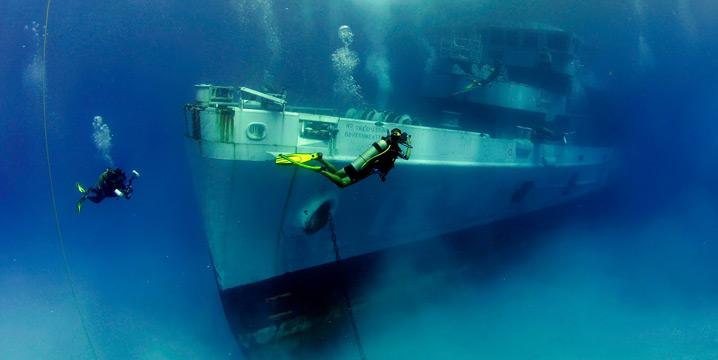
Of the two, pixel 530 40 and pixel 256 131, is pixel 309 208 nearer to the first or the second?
pixel 256 131

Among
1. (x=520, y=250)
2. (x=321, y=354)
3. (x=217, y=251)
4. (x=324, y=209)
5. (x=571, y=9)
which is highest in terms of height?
(x=571, y=9)

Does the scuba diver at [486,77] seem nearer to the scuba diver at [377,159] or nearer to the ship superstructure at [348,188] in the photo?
the ship superstructure at [348,188]

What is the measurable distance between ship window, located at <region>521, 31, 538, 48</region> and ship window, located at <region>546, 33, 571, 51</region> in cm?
38

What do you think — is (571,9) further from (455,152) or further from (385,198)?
(385,198)

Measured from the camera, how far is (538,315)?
10.9 meters

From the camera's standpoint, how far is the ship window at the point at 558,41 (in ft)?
46.6

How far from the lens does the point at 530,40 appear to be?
47.6 feet

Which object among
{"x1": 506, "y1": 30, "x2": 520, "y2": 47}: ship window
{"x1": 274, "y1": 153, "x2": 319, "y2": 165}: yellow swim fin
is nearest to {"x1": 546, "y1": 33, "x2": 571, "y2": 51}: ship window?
{"x1": 506, "y1": 30, "x2": 520, "y2": 47}: ship window

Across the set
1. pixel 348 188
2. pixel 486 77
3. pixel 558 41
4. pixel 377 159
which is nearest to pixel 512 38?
pixel 558 41

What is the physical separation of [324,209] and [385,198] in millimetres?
1523

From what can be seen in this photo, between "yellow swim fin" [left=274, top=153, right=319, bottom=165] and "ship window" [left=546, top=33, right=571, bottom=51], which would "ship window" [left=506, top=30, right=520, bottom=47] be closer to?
"ship window" [left=546, top=33, right=571, bottom=51]

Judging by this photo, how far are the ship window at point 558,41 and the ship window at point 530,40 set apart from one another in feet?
1.26

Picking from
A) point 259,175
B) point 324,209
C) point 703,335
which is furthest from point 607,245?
point 259,175

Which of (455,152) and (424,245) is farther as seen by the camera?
(424,245)
